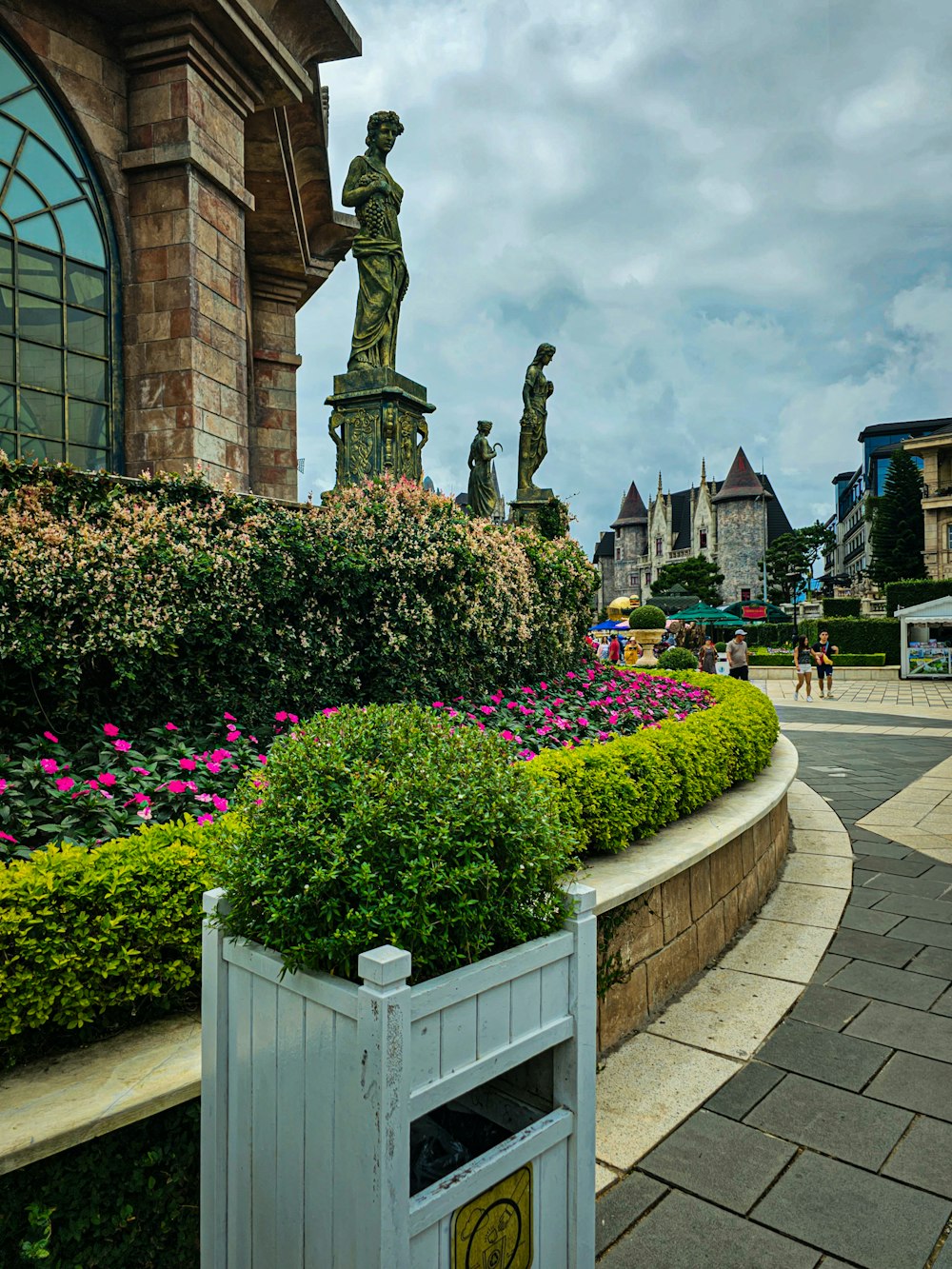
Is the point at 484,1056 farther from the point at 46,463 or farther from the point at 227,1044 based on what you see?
the point at 46,463

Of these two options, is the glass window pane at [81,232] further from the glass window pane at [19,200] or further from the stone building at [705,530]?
the stone building at [705,530]

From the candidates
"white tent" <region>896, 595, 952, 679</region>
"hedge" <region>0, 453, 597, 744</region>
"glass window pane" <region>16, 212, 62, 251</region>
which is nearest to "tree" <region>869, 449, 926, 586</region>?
"white tent" <region>896, 595, 952, 679</region>

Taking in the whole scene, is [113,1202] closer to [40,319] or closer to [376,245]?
[40,319]

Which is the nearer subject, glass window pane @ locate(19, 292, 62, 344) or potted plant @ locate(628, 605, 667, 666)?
glass window pane @ locate(19, 292, 62, 344)

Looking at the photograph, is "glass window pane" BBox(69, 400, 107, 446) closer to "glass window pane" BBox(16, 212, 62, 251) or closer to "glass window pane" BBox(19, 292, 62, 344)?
"glass window pane" BBox(19, 292, 62, 344)

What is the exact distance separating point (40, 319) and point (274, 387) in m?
5.44

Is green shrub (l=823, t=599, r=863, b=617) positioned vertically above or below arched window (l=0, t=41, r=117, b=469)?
below

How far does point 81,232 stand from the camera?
8000 millimetres

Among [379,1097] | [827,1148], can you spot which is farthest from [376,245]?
[379,1097]

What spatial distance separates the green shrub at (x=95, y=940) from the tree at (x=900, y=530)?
5304 cm

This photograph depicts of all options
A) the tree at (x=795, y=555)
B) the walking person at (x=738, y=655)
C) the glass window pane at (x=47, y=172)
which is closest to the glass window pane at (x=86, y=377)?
the glass window pane at (x=47, y=172)

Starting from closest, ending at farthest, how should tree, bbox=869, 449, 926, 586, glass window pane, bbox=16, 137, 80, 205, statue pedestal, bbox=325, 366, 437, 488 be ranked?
glass window pane, bbox=16, 137, 80, 205
statue pedestal, bbox=325, 366, 437, 488
tree, bbox=869, 449, 926, 586

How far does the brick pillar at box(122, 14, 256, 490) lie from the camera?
8.09 metres

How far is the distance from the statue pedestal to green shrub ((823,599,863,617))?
37784 millimetres
